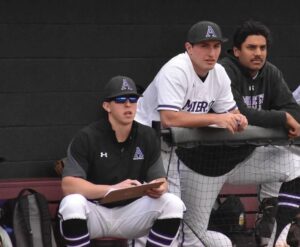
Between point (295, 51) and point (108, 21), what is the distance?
1556mm

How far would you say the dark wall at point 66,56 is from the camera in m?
7.57

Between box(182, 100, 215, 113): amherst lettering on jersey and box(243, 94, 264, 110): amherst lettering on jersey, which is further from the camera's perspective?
box(243, 94, 264, 110): amherst lettering on jersey

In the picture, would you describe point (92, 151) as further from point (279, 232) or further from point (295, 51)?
point (295, 51)

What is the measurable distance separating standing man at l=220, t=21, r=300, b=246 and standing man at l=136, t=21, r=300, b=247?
0.68 ft

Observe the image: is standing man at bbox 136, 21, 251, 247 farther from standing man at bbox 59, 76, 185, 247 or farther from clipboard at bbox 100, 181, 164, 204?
clipboard at bbox 100, 181, 164, 204

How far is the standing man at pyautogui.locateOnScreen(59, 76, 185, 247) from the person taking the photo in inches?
242

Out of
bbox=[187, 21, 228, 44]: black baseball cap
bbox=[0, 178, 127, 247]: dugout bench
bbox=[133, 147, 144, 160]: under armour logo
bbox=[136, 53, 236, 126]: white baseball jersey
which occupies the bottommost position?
bbox=[0, 178, 127, 247]: dugout bench

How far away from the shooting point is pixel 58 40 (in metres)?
7.66

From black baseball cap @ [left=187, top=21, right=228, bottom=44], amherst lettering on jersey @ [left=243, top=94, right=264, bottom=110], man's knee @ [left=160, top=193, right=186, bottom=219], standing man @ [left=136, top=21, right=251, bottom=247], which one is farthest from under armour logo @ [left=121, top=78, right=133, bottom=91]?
amherst lettering on jersey @ [left=243, top=94, right=264, bottom=110]

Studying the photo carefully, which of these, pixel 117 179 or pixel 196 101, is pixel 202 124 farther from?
pixel 117 179

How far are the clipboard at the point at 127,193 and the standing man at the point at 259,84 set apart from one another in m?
1.01

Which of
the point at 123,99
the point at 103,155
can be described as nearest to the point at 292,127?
the point at 123,99

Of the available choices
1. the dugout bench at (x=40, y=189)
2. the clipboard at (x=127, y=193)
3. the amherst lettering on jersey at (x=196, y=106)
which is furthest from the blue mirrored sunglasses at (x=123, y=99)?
the dugout bench at (x=40, y=189)

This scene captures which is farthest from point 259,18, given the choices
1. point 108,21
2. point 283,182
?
point 283,182
